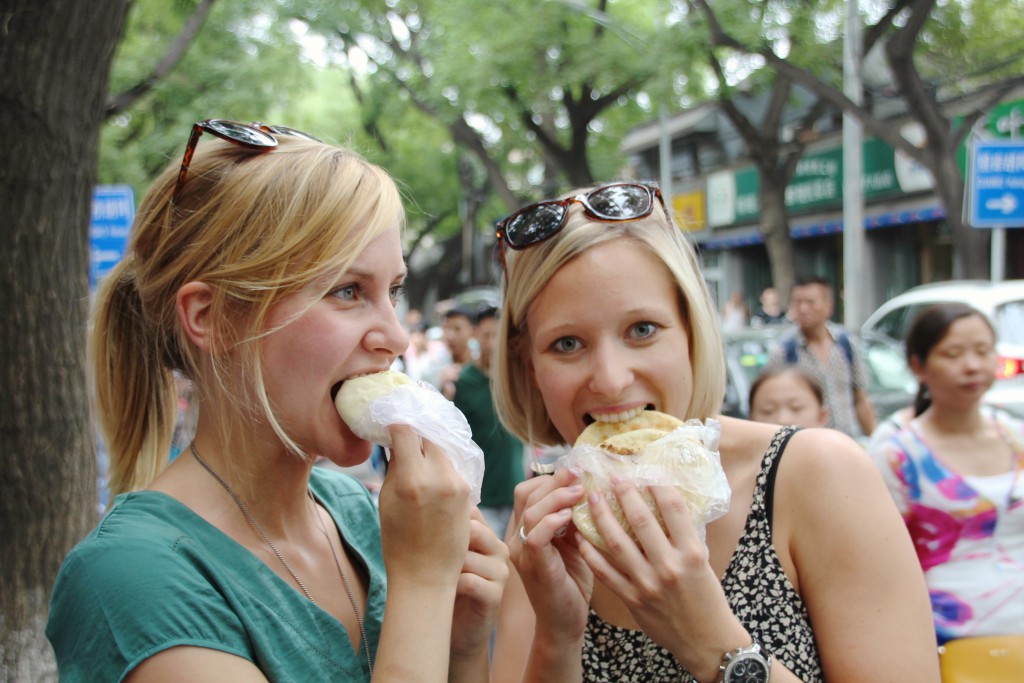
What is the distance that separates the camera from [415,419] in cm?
172

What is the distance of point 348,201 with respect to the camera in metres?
1.75

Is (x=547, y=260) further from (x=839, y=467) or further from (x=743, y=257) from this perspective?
(x=743, y=257)

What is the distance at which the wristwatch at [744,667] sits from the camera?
1626 mm

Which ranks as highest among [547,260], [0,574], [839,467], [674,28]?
[674,28]

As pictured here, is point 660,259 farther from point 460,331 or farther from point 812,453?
point 460,331

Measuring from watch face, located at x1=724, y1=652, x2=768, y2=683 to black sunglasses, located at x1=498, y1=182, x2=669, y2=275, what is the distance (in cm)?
102

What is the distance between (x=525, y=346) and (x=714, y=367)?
494mm

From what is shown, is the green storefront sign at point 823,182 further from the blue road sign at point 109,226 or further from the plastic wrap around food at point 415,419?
the plastic wrap around food at point 415,419

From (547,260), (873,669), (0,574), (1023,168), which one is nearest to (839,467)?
(873,669)

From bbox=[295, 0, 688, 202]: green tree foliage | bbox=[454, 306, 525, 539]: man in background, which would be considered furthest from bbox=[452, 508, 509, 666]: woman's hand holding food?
bbox=[295, 0, 688, 202]: green tree foliage

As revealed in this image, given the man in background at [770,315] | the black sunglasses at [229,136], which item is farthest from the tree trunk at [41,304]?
the man in background at [770,315]

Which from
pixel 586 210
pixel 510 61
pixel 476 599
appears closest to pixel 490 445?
pixel 586 210

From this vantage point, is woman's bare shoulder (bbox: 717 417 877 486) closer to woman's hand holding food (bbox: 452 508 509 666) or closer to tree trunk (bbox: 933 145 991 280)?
woman's hand holding food (bbox: 452 508 509 666)

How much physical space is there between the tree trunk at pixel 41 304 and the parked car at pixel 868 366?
218 inches
